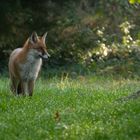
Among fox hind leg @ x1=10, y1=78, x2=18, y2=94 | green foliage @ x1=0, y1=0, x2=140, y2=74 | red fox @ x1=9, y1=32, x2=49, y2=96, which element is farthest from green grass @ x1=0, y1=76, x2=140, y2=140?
green foliage @ x1=0, y1=0, x2=140, y2=74

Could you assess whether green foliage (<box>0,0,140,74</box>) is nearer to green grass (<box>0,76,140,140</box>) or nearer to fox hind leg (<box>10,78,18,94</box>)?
fox hind leg (<box>10,78,18,94</box>)

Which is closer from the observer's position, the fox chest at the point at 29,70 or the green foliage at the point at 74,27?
the fox chest at the point at 29,70

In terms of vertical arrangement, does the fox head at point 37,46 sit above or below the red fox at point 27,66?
above

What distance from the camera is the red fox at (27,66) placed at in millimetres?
15164

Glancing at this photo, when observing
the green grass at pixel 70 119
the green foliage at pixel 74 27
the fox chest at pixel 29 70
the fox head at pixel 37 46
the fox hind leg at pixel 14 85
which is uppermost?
the green grass at pixel 70 119

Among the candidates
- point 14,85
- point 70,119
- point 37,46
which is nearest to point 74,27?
point 37,46

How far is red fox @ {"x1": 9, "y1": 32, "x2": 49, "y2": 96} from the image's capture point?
15164 mm

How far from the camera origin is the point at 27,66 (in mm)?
15289

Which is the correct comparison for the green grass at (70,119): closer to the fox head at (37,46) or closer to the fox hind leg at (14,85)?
the fox hind leg at (14,85)

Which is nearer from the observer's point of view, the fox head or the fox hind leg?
the fox hind leg

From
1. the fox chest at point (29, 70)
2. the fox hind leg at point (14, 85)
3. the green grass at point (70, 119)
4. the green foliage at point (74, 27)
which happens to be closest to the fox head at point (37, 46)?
the fox chest at point (29, 70)

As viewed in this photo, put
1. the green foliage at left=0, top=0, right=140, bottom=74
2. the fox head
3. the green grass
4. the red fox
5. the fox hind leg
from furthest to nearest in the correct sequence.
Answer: the green foliage at left=0, top=0, right=140, bottom=74, the fox head, the fox hind leg, the red fox, the green grass

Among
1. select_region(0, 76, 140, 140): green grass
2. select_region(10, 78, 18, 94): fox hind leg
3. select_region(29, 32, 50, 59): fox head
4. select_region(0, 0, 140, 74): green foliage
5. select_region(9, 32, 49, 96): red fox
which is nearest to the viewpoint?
select_region(0, 76, 140, 140): green grass

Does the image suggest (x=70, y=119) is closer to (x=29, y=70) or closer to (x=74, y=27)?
(x=29, y=70)
